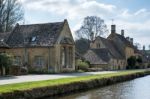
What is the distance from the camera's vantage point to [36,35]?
161 feet

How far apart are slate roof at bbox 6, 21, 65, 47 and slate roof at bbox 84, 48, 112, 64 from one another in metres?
19.6

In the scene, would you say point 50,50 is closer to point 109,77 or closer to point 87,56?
point 109,77

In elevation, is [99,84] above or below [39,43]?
below

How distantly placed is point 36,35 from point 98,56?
2235 cm

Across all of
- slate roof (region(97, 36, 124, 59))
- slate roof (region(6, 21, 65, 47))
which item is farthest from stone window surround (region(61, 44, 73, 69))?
slate roof (region(97, 36, 124, 59))

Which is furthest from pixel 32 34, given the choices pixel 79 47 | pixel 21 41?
pixel 79 47

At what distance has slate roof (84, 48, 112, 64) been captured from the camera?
223 feet

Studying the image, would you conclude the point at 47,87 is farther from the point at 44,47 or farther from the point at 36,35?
the point at 36,35

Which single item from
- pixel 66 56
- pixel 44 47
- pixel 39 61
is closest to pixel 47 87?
pixel 44 47

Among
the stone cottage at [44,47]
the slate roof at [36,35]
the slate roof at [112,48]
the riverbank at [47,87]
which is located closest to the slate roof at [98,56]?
the slate roof at [112,48]

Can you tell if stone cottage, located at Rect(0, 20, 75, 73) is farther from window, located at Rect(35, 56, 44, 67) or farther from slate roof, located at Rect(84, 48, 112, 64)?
slate roof, located at Rect(84, 48, 112, 64)

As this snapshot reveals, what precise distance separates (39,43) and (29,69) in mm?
3577

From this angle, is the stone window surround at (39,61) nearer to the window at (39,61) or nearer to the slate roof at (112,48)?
the window at (39,61)

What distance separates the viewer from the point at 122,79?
139 feet
